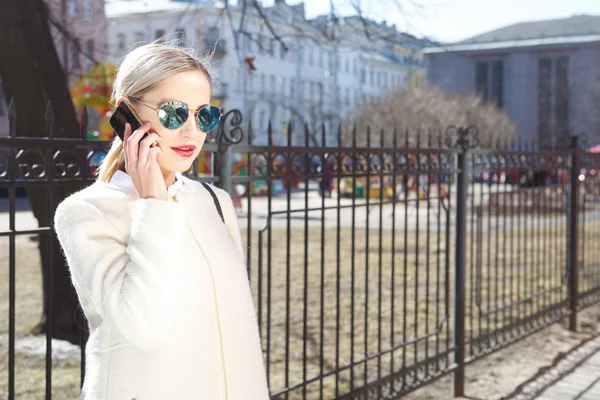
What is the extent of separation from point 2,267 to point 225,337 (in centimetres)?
971

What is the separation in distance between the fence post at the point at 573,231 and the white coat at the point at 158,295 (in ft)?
21.2

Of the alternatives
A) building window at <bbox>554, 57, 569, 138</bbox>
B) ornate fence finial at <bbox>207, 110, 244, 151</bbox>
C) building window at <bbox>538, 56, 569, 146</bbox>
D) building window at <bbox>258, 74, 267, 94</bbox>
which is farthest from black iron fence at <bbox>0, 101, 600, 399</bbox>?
building window at <bbox>258, 74, 267, 94</bbox>

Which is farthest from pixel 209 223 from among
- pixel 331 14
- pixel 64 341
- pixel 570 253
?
pixel 331 14

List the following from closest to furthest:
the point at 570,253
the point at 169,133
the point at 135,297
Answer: the point at 135,297
the point at 169,133
the point at 570,253

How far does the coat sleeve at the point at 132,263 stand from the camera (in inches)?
73.1

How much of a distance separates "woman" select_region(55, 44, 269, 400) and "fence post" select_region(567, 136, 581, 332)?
6.43m

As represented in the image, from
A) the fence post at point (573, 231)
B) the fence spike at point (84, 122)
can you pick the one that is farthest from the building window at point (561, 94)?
the fence spike at point (84, 122)

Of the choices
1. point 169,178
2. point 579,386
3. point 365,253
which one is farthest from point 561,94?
point 169,178

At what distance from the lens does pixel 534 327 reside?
724cm

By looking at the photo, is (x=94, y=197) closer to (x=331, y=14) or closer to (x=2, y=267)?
(x=331, y=14)

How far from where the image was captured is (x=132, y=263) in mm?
1875

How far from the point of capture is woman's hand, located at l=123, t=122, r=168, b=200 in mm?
1919

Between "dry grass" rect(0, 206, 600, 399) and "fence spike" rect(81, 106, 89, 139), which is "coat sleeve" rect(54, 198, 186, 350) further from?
"dry grass" rect(0, 206, 600, 399)

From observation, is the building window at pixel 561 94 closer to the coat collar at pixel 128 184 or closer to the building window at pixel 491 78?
the building window at pixel 491 78
